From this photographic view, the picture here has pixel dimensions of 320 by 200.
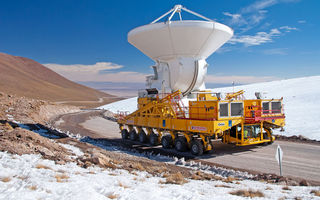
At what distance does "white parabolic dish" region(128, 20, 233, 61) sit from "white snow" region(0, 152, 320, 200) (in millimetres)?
9940

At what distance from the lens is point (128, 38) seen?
18.9 m

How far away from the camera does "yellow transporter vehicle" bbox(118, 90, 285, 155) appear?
13.3m

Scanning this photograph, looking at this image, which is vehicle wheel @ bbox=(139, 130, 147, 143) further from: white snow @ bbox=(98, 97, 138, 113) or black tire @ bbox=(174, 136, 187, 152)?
white snow @ bbox=(98, 97, 138, 113)

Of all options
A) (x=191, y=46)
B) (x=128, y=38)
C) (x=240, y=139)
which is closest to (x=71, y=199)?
(x=240, y=139)

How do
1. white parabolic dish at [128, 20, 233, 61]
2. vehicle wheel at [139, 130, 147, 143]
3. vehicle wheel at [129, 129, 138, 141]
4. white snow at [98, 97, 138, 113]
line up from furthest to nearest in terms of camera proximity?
white snow at [98, 97, 138, 113] < vehicle wheel at [129, 129, 138, 141] < vehicle wheel at [139, 130, 147, 143] < white parabolic dish at [128, 20, 233, 61]

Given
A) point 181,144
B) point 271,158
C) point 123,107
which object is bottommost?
point 271,158

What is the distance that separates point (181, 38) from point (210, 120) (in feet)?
18.6

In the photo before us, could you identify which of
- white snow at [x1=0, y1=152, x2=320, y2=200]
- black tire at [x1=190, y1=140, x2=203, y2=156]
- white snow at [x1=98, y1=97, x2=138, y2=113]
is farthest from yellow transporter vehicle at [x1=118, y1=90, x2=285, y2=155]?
white snow at [x1=98, y1=97, x2=138, y2=113]

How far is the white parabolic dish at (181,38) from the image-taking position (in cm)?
1574

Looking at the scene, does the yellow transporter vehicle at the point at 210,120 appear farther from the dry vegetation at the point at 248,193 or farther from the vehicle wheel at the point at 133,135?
the dry vegetation at the point at 248,193

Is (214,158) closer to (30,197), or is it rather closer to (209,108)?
(209,108)

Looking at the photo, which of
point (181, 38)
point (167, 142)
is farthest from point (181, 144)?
point (181, 38)

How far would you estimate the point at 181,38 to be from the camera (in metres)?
16.1

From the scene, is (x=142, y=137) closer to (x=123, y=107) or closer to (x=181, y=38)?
(x=181, y=38)
